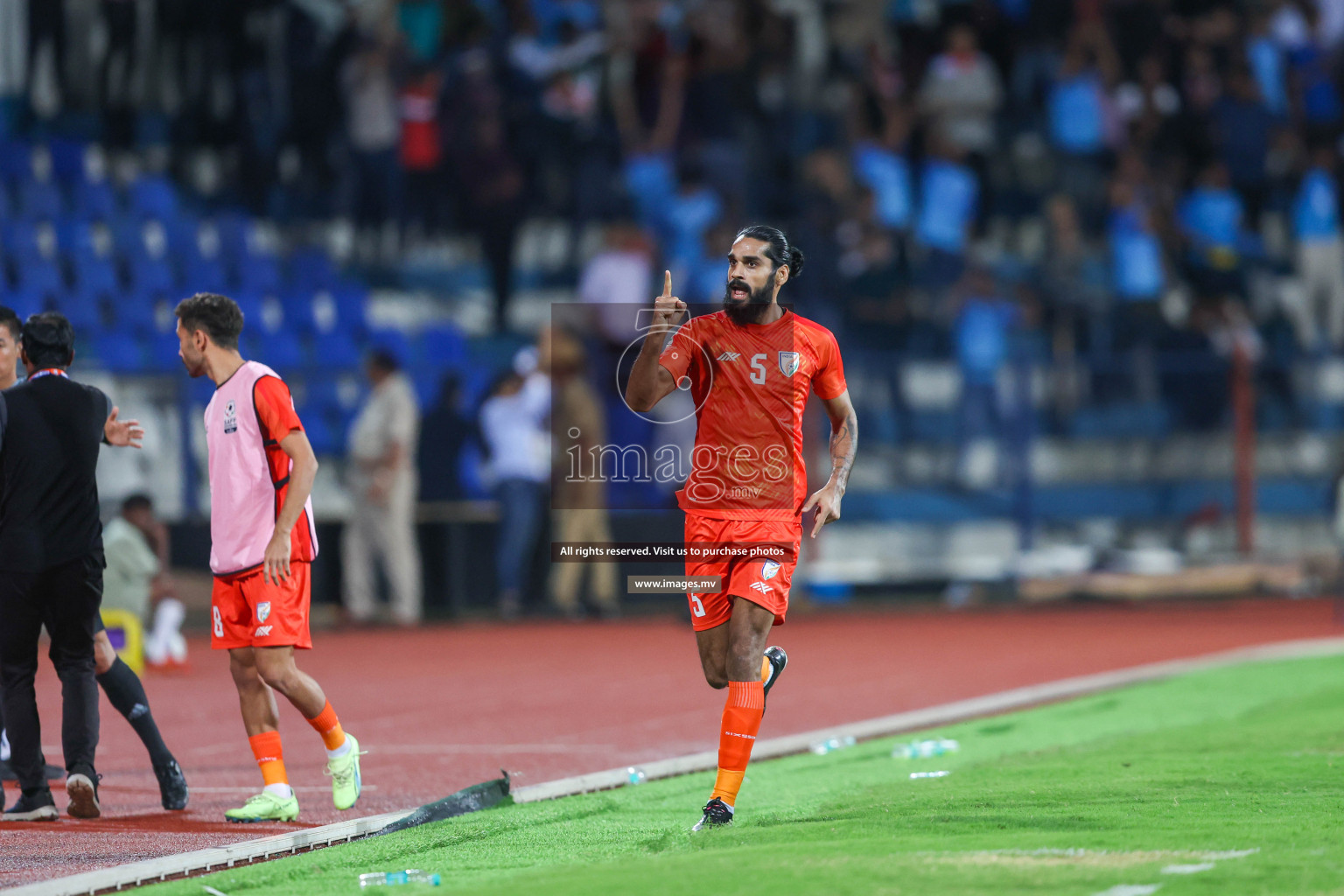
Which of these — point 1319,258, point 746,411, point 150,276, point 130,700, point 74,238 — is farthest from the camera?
point 1319,258

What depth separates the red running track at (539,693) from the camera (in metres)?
8.08

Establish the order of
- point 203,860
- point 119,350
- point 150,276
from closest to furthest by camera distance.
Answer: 1. point 203,860
2. point 119,350
3. point 150,276

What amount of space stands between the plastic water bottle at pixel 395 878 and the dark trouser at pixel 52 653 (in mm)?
2225

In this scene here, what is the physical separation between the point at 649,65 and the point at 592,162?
1.78 meters

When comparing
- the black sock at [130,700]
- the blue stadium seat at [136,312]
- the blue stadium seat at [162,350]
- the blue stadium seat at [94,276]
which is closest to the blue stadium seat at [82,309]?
the blue stadium seat at [94,276]

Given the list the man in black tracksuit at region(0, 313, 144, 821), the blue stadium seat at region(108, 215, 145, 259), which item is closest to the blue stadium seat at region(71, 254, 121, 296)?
the blue stadium seat at region(108, 215, 145, 259)

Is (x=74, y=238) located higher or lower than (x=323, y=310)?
higher

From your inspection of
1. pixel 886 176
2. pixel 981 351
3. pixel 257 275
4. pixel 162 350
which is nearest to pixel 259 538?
pixel 162 350

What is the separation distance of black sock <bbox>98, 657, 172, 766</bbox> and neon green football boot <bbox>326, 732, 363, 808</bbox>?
853mm

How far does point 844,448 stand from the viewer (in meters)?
7.48

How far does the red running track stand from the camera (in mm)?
8078

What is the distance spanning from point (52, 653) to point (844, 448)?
3.63 metres

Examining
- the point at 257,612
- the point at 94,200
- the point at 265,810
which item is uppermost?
the point at 94,200

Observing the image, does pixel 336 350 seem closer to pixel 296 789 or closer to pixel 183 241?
pixel 183 241
